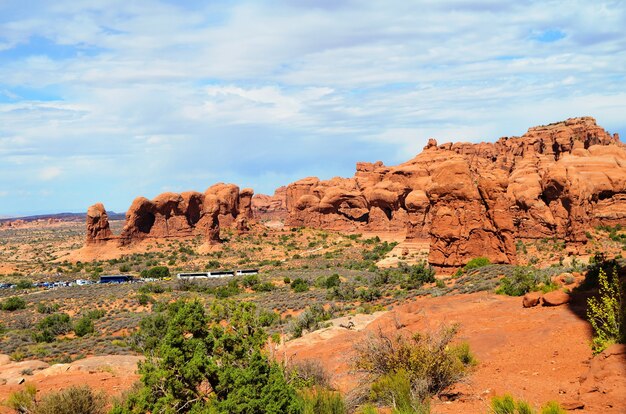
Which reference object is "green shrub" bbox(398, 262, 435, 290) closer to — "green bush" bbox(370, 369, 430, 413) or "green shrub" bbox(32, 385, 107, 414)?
"green bush" bbox(370, 369, 430, 413)

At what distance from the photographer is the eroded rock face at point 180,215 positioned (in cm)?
6681

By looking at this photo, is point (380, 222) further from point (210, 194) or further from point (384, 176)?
point (210, 194)

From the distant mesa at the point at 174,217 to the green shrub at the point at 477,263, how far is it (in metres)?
39.6

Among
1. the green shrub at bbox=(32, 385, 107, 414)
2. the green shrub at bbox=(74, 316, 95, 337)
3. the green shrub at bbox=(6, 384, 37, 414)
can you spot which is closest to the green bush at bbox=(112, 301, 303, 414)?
the green shrub at bbox=(32, 385, 107, 414)

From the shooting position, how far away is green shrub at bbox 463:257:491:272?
30069 mm

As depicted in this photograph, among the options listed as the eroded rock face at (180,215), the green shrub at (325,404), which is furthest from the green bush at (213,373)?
the eroded rock face at (180,215)

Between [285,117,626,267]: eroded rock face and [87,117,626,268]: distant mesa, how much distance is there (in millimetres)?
67

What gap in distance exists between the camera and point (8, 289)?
158 feet

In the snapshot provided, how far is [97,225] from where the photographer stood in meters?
65.3

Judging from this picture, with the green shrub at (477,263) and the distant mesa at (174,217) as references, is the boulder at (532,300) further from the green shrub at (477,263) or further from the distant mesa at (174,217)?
the distant mesa at (174,217)

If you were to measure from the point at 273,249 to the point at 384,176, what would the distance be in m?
19.6

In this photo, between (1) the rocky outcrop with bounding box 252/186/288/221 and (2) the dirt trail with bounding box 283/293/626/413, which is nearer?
(2) the dirt trail with bounding box 283/293/626/413

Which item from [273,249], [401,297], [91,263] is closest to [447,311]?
[401,297]

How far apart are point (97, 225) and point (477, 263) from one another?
160 ft
